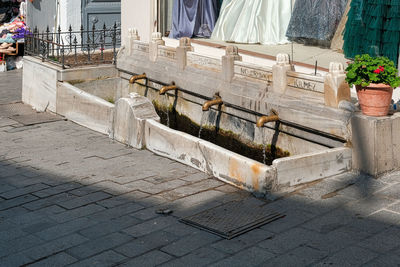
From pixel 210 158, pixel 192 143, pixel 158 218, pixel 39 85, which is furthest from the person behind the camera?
pixel 39 85

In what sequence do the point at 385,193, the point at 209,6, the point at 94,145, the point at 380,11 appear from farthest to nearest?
1. the point at 209,6
2. the point at 94,145
3. the point at 380,11
4. the point at 385,193

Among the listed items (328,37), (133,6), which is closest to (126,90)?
(133,6)

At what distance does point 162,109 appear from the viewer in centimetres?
1443

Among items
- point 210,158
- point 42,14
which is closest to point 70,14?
point 42,14

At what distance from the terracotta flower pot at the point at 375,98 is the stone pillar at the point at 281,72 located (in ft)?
4.66

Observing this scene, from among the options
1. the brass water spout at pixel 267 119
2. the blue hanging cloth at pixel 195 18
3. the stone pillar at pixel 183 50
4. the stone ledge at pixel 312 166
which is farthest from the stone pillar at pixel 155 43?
the stone ledge at pixel 312 166

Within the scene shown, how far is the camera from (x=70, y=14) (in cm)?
1903

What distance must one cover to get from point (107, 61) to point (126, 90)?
89 centimetres

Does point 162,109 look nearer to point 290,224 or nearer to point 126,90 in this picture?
point 126,90

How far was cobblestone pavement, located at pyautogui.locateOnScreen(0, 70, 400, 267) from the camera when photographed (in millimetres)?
7270

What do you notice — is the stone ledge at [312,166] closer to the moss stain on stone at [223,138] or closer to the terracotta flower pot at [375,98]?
the terracotta flower pot at [375,98]

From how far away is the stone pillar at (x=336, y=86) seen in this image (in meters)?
9.62

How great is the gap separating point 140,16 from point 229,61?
513 centimetres

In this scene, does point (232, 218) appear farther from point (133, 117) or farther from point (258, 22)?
point (258, 22)
